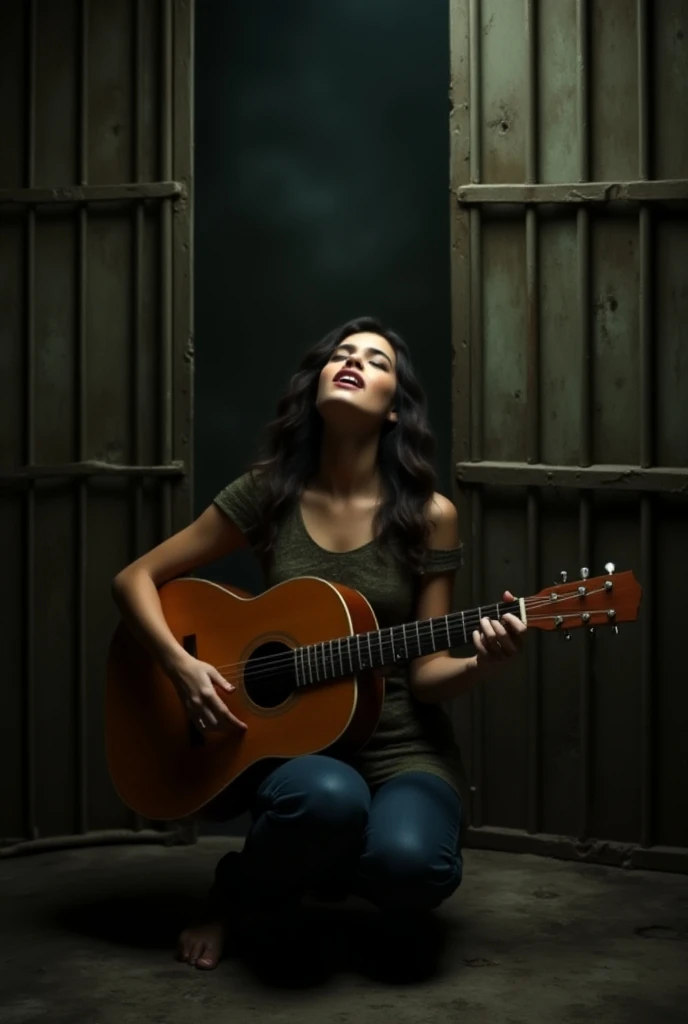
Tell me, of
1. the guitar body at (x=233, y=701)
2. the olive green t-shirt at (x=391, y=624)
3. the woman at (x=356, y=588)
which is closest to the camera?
the woman at (x=356, y=588)

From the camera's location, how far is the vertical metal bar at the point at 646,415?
12.9ft

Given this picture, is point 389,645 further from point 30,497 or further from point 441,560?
point 30,497

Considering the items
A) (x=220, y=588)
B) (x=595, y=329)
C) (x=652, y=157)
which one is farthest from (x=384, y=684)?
(x=652, y=157)

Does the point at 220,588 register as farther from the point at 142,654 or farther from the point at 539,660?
the point at 539,660

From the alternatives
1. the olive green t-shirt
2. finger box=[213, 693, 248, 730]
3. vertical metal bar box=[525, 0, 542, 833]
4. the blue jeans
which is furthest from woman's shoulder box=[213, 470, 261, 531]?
vertical metal bar box=[525, 0, 542, 833]

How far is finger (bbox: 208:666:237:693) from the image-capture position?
3.22 m

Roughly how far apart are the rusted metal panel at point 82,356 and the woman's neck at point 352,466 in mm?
877

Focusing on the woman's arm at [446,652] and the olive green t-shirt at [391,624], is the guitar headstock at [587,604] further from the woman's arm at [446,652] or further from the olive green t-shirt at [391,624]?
the olive green t-shirt at [391,624]

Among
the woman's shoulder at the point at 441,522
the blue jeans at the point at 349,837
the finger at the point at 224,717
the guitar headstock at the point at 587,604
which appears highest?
the woman's shoulder at the point at 441,522

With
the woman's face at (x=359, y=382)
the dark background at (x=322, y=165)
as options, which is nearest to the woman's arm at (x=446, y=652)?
the woman's face at (x=359, y=382)

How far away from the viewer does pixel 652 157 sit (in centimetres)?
396

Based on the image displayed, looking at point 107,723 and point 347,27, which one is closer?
point 107,723

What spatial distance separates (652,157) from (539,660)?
1.47m

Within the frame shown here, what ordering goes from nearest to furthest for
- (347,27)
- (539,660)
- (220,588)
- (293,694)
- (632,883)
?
(293,694)
(220,588)
(632,883)
(539,660)
(347,27)
